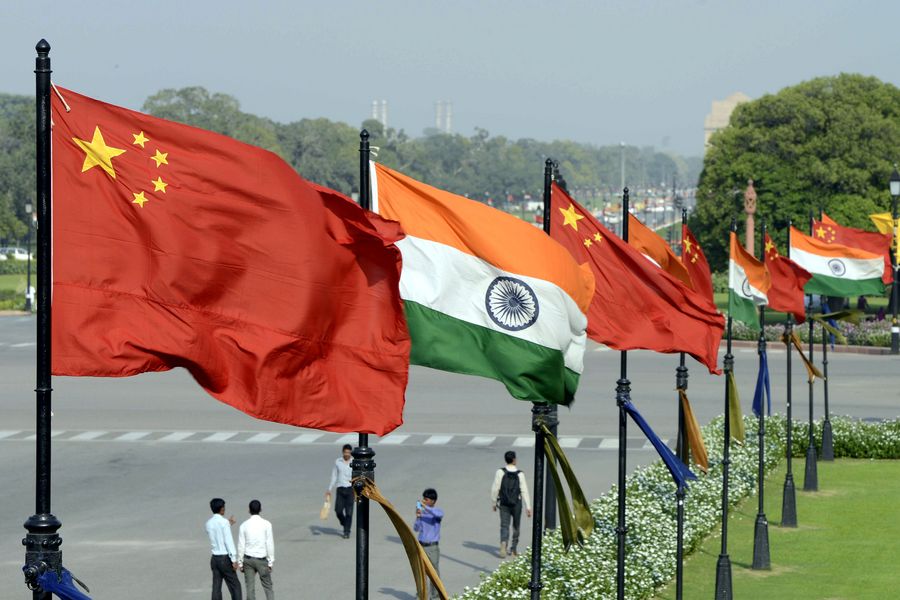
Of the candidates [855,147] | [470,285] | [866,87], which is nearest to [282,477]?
[470,285]

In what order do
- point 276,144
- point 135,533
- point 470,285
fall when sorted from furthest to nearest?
point 276,144 < point 135,533 < point 470,285

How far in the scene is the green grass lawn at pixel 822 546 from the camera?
21.2 meters

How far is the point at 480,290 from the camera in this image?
37.4 feet

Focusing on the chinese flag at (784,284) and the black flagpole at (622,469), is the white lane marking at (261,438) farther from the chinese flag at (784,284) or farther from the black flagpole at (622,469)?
the black flagpole at (622,469)

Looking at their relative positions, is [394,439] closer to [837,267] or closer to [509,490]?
[837,267]

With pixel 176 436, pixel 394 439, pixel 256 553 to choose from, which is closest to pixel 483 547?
pixel 256 553

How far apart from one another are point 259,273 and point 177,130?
101 cm

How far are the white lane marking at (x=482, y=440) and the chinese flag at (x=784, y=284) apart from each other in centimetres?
888

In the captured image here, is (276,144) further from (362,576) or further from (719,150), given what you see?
(362,576)

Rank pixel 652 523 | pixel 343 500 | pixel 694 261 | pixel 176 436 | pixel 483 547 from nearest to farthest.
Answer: pixel 694 261 < pixel 652 523 < pixel 483 547 < pixel 343 500 < pixel 176 436

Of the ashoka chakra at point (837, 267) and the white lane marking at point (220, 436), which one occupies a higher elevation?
the ashoka chakra at point (837, 267)

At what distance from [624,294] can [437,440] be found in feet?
59.6

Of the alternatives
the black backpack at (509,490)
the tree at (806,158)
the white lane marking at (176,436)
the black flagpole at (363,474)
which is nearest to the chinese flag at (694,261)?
the black backpack at (509,490)

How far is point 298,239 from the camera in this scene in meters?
9.62
